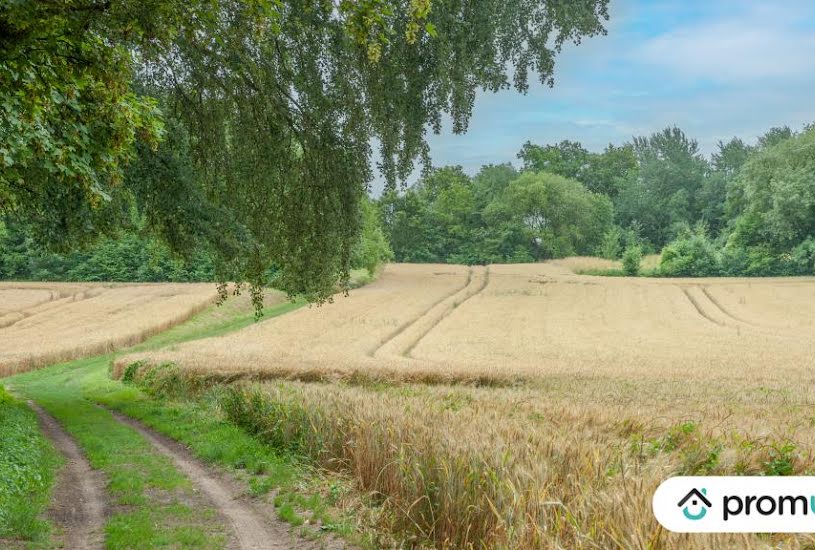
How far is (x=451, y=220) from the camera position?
358 ft

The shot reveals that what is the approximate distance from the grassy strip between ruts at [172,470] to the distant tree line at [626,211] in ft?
188

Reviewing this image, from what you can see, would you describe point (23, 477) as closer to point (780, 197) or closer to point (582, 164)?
point (780, 197)

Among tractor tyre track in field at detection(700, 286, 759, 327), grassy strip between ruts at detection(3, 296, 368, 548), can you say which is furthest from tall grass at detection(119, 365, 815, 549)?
tractor tyre track in field at detection(700, 286, 759, 327)

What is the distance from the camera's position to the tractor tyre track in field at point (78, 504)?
948 centimetres

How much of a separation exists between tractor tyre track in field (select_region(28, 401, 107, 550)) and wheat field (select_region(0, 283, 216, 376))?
25630 millimetres

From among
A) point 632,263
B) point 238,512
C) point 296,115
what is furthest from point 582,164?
point 238,512

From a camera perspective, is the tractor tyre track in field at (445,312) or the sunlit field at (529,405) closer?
the sunlit field at (529,405)

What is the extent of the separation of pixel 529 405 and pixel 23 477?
334 inches

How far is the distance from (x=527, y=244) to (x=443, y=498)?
A: 10180 centimetres

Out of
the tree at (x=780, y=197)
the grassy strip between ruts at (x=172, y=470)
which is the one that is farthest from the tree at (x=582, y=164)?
the grassy strip between ruts at (x=172, y=470)

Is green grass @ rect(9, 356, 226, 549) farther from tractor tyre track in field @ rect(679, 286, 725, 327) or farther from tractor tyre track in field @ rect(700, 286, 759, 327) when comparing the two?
tractor tyre track in field @ rect(700, 286, 759, 327)

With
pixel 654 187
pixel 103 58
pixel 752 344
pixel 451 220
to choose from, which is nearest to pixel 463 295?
pixel 752 344

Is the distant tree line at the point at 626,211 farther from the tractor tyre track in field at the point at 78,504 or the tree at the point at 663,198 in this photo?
the tractor tyre track in field at the point at 78,504

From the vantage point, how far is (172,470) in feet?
43.8
